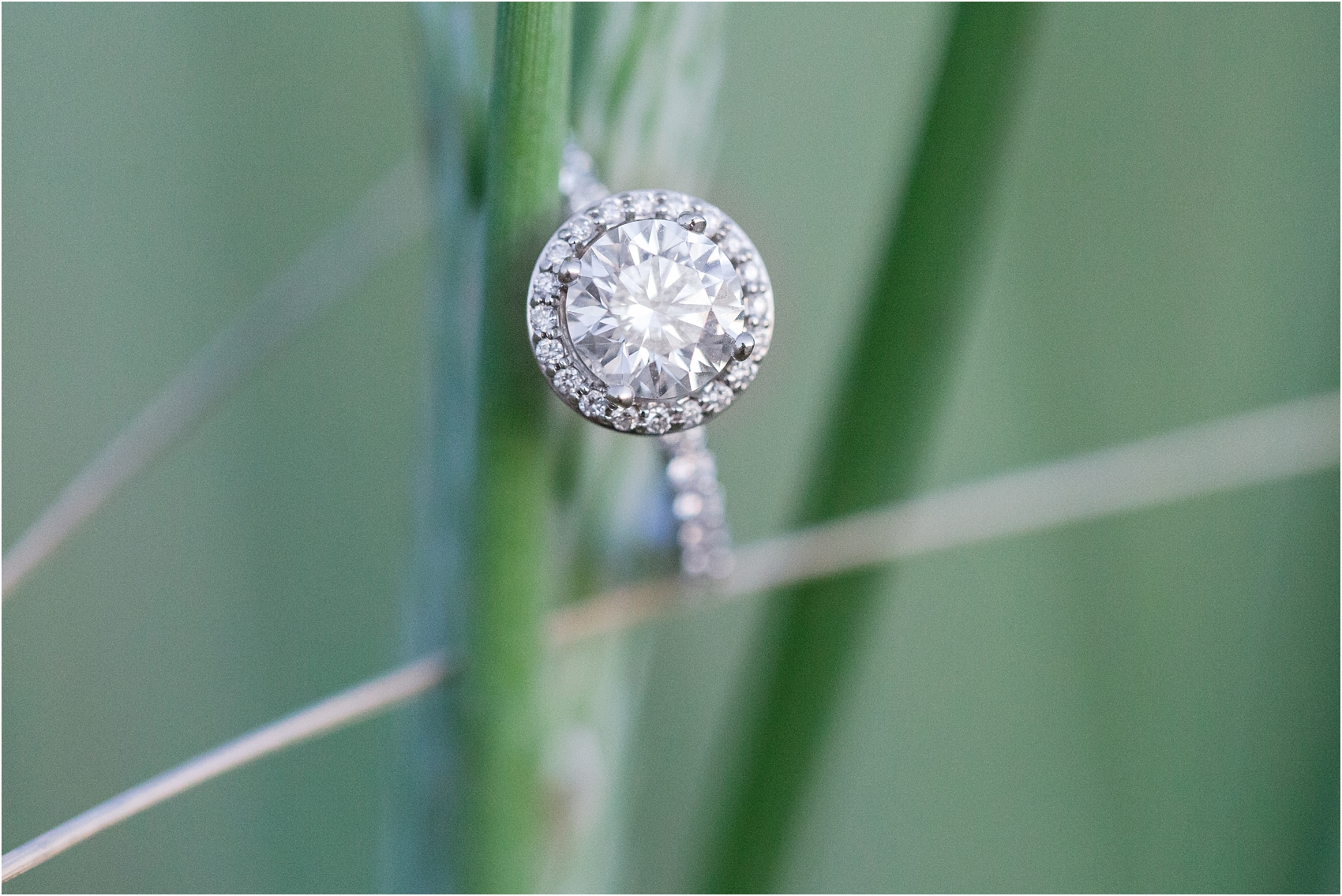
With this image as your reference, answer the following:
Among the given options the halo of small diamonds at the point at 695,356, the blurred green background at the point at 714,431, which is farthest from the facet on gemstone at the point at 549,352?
the blurred green background at the point at 714,431

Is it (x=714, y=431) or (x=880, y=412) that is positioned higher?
(x=714, y=431)

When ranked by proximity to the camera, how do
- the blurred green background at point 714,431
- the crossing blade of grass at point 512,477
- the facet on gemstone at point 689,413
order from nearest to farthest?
the crossing blade of grass at point 512,477, the facet on gemstone at point 689,413, the blurred green background at point 714,431

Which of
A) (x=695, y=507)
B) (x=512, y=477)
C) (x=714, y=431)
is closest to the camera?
(x=512, y=477)

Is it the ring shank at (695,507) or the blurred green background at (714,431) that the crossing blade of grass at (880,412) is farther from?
the blurred green background at (714,431)

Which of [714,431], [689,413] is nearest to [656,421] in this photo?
[689,413]

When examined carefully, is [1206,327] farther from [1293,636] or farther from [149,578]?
[149,578]

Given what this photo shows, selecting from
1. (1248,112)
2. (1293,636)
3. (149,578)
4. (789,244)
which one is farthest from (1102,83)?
(149,578)

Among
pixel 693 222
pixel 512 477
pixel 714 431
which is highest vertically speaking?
pixel 714 431

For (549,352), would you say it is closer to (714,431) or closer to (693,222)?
(693,222)
